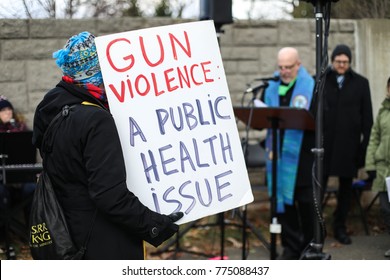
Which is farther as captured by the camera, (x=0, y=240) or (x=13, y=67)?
(x=0, y=240)

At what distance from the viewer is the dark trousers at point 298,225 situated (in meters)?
5.62

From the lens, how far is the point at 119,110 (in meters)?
2.79

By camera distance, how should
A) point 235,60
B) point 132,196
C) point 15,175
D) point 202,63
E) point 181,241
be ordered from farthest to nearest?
point 235,60 → point 181,241 → point 15,175 → point 202,63 → point 132,196

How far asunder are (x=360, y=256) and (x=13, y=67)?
3.34 m

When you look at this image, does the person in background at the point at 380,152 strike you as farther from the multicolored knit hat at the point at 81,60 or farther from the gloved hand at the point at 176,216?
the multicolored knit hat at the point at 81,60

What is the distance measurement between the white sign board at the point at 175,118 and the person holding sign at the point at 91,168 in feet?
0.27

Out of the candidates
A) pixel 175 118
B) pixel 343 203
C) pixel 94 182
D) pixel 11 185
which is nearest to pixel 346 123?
pixel 343 203

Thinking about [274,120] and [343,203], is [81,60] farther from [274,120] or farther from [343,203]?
[343,203]

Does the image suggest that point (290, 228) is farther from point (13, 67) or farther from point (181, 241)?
point (13, 67)

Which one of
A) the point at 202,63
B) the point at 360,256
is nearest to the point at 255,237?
the point at 360,256

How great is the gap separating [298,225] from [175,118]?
10.7ft

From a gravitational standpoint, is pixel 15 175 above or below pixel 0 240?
above

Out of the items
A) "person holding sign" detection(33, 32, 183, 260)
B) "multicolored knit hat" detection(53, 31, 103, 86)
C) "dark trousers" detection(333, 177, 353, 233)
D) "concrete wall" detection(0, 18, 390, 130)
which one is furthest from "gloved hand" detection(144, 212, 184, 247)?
"dark trousers" detection(333, 177, 353, 233)

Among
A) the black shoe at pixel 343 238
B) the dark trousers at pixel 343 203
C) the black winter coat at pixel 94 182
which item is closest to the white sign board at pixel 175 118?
the black winter coat at pixel 94 182
